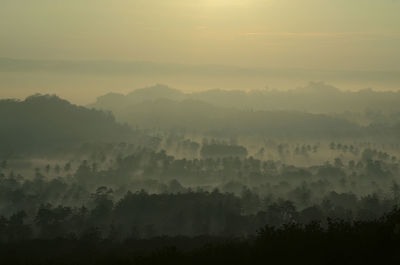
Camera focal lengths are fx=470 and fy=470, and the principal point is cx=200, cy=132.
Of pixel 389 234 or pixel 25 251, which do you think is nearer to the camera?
pixel 389 234

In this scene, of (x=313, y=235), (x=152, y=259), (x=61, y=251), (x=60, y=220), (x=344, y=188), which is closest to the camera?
(x=152, y=259)

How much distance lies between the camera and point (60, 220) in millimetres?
100000

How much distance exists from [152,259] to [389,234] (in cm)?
1922

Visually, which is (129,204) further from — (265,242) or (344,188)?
(344,188)

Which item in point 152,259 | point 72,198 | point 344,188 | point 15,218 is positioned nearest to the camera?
point 152,259

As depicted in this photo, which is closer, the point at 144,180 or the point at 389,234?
the point at 389,234

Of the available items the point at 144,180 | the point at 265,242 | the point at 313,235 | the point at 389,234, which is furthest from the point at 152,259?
the point at 144,180

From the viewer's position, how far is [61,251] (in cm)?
6875

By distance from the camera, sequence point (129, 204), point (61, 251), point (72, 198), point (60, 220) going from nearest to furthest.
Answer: point (61, 251) < point (60, 220) < point (129, 204) < point (72, 198)

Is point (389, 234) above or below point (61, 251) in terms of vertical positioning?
above

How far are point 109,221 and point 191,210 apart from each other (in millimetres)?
18271

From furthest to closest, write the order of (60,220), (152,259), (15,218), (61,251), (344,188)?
1. (344,188)
2. (60,220)
3. (15,218)
4. (61,251)
5. (152,259)

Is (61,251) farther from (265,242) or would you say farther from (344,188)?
(344,188)

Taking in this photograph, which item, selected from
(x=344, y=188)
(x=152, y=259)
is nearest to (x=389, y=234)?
(x=152, y=259)
